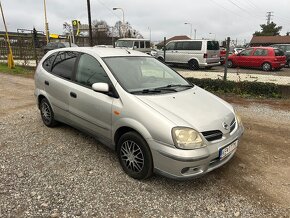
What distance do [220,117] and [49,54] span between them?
352 centimetres

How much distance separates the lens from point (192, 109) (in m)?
3.24

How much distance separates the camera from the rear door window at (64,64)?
14.2 ft

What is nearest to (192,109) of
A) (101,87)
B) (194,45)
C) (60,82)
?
(101,87)

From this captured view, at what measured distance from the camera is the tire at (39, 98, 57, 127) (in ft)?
16.2

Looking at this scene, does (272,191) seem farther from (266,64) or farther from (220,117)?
(266,64)

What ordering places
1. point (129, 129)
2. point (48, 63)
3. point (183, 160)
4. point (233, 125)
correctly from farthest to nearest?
point (48, 63) → point (233, 125) → point (129, 129) → point (183, 160)

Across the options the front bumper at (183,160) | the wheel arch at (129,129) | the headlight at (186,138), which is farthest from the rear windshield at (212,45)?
the headlight at (186,138)

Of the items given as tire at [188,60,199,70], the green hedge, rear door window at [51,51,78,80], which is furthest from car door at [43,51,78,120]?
tire at [188,60,199,70]

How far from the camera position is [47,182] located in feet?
10.8

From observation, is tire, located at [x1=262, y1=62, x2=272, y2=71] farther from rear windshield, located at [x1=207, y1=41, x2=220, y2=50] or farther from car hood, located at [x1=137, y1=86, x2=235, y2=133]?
car hood, located at [x1=137, y1=86, x2=235, y2=133]

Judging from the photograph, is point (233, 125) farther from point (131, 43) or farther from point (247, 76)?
point (131, 43)

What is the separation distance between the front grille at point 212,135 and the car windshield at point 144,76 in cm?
93

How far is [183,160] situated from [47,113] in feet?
10.6

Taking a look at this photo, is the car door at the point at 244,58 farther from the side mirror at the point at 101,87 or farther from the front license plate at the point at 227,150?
the side mirror at the point at 101,87
